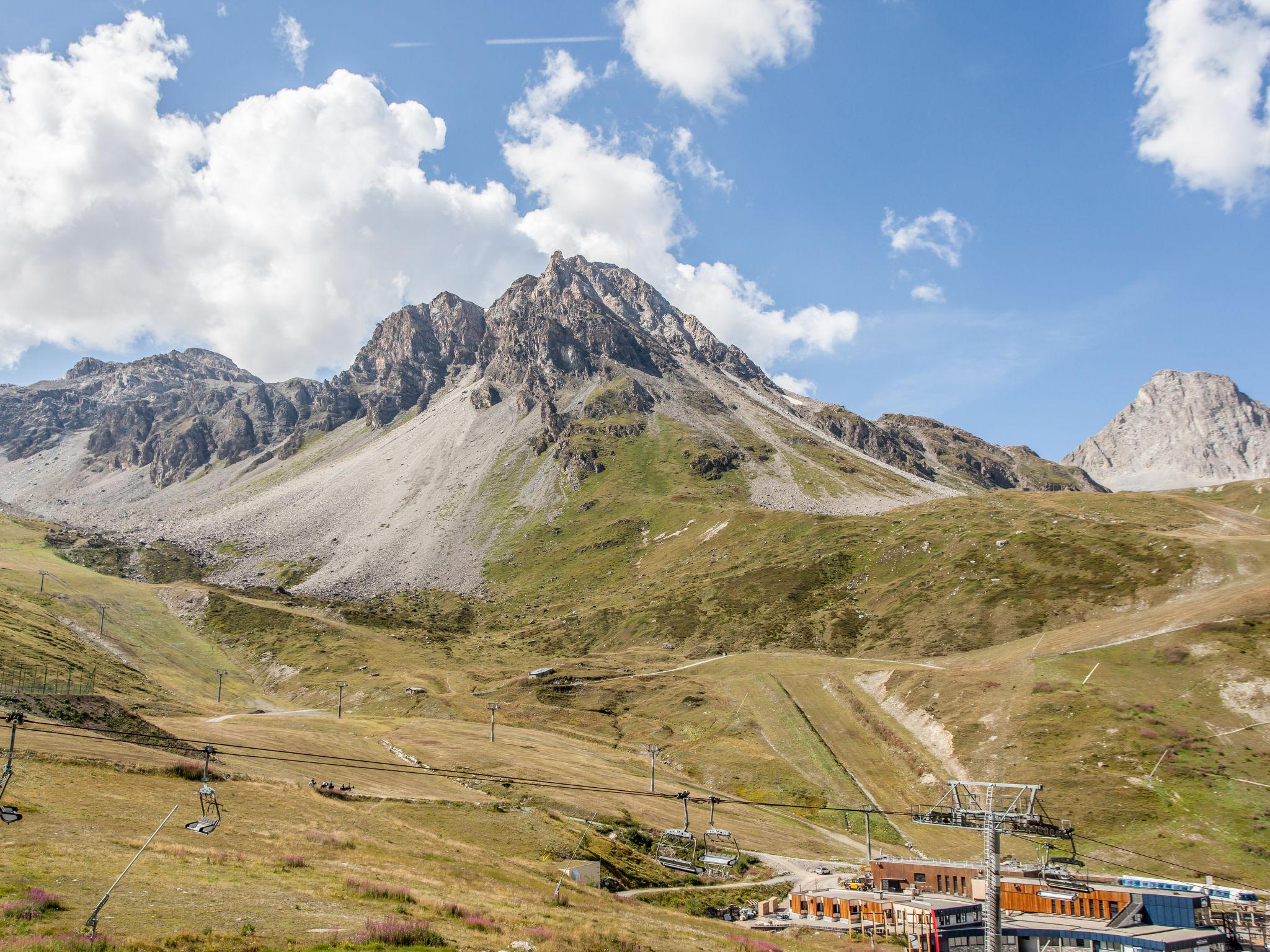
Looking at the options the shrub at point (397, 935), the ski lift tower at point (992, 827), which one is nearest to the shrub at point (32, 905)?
the shrub at point (397, 935)

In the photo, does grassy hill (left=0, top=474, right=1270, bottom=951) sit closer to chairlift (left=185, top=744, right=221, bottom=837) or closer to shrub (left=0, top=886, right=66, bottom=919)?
shrub (left=0, top=886, right=66, bottom=919)

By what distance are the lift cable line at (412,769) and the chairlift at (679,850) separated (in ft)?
10.6

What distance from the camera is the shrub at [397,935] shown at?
1209 inches

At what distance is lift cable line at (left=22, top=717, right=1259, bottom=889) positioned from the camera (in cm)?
6262

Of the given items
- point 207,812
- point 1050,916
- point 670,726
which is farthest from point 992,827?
point 670,726

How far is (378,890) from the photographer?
38.3 meters

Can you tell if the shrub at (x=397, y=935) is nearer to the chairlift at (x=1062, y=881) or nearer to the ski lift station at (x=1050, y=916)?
the ski lift station at (x=1050, y=916)

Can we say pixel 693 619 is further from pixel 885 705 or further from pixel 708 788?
pixel 708 788

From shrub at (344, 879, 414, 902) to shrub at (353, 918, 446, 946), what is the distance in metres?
5.32

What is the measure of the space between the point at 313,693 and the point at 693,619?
3486 inches

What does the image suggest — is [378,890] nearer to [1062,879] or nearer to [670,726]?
[1062,879]

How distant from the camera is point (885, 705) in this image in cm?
11544

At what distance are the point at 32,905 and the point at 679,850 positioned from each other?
2034 inches

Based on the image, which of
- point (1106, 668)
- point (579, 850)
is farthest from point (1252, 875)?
point (579, 850)
